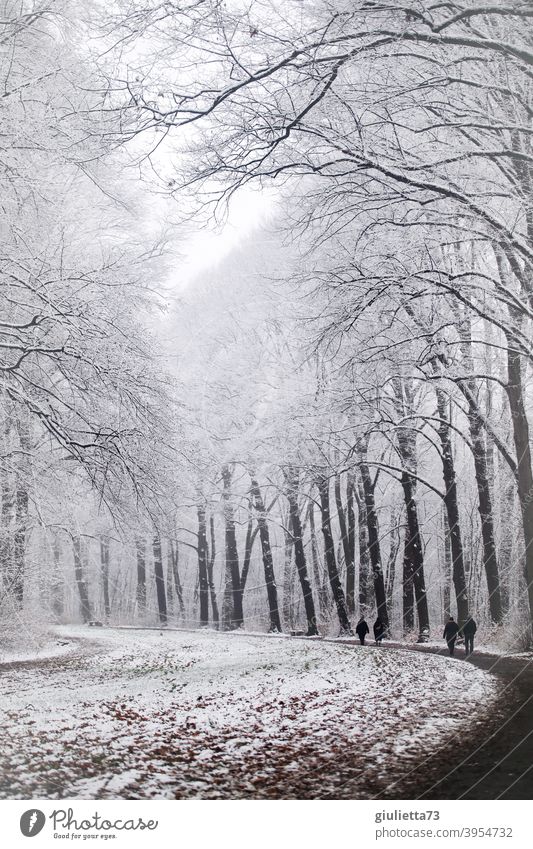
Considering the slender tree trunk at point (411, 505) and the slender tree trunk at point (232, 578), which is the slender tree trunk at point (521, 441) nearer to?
the slender tree trunk at point (411, 505)

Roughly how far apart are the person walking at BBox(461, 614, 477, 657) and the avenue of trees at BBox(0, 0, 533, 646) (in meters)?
0.23

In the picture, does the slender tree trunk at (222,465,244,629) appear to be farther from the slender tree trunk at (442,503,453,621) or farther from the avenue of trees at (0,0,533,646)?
the slender tree trunk at (442,503,453,621)

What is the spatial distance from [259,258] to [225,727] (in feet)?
16.5

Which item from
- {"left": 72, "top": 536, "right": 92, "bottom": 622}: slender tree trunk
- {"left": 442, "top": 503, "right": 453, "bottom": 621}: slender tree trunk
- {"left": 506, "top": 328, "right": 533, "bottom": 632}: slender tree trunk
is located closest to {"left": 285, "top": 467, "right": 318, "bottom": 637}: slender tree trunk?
{"left": 442, "top": 503, "right": 453, "bottom": 621}: slender tree trunk

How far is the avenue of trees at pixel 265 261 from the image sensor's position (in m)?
4.60

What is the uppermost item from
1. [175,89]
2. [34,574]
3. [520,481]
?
[175,89]

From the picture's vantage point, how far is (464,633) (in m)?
8.02

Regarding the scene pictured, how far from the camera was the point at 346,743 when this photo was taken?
4.61 metres

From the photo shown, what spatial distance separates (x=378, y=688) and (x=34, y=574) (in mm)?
6938

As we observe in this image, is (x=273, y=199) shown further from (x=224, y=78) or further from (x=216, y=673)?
(x=216, y=673)

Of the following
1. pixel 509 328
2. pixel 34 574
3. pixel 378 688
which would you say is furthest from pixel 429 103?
pixel 34 574

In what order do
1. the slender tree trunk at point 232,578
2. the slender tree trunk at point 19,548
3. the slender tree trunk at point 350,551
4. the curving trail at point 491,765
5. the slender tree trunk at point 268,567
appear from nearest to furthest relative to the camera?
the curving trail at point 491,765
the slender tree trunk at point 19,548
the slender tree trunk at point 232,578
the slender tree trunk at point 268,567
the slender tree trunk at point 350,551

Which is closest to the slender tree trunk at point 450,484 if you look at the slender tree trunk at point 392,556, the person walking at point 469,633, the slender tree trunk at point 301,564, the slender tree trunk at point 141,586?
the person walking at point 469,633

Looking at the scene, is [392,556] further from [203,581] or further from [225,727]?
[225,727]
